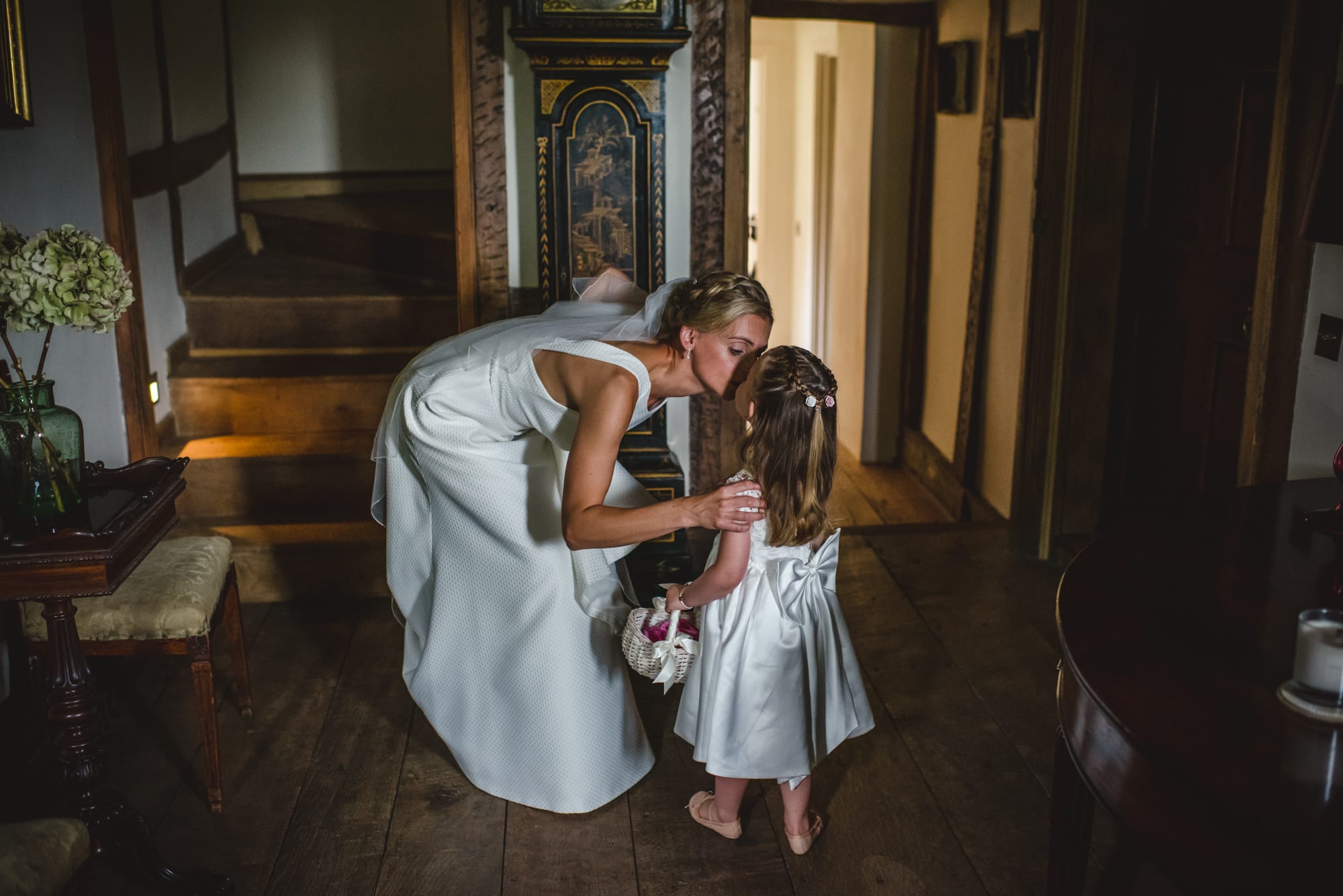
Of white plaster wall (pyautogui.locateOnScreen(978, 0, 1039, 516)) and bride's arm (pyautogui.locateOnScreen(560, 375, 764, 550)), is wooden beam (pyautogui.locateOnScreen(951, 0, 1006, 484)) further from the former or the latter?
bride's arm (pyautogui.locateOnScreen(560, 375, 764, 550))

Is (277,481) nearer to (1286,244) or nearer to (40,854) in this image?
(40,854)

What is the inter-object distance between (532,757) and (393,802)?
1.12 ft

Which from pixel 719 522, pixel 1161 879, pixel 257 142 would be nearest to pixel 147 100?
pixel 257 142

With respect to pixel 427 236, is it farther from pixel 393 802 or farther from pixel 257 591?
pixel 393 802

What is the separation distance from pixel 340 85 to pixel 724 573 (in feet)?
15.0

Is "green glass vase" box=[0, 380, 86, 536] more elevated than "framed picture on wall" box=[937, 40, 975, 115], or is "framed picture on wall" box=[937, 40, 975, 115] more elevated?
"framed picture on wall" box=[937, 40, 975, 115]

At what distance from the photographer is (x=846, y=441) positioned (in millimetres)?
5945

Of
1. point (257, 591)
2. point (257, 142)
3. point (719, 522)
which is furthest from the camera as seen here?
point (257, 142)

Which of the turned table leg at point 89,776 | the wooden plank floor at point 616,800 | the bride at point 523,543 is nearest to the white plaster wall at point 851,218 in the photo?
the wooden plank floor at point 616,800

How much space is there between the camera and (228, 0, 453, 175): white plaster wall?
18.4ft

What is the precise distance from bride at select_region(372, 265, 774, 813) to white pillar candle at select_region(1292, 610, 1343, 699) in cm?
118

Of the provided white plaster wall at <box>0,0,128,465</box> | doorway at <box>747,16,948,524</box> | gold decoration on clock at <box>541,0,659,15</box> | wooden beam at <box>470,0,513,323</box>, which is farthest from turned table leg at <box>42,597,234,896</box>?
doorway at <box>747,16,948,524</box>

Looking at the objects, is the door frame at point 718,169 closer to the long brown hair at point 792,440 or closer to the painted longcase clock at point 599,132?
the painted longcase clock at point 599,132

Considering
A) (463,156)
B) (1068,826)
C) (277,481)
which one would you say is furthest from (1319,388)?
(277,481)
